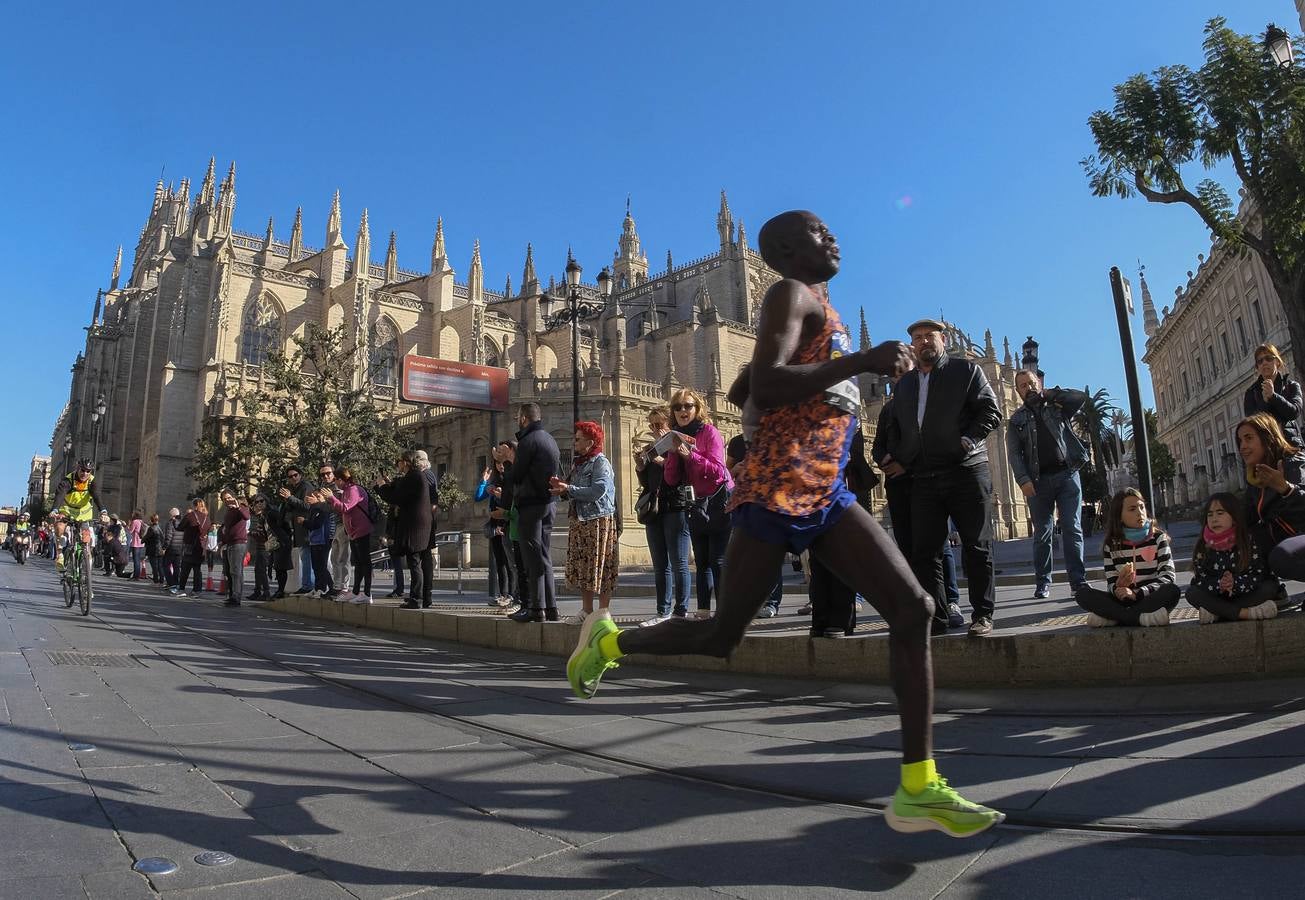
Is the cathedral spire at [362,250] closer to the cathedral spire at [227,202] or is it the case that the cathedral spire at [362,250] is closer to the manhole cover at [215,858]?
the cathedral spire at [227,202]

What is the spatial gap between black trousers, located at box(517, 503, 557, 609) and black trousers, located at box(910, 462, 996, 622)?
322 cm

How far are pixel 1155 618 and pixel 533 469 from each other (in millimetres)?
4501

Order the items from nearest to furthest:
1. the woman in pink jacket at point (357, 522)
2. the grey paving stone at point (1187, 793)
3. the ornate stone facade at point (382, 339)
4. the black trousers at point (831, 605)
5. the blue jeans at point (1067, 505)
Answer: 1. the grey paving stone at point (1187, 793)
2. the black trousers at point (831, 605)
3. the blue jeans at point (1067, 505)
4. the woman in pink jacket at point (357, 522)
5. the ornate stone facade at point (382, 339)

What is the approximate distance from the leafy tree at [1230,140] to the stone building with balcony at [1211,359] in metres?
18.4

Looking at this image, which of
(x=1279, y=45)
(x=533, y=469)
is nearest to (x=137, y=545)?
(x=533, y=469)

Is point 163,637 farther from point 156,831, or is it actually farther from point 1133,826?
point 1133,826

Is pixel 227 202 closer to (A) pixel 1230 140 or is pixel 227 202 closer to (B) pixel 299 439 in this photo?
(B) pixel 299 439

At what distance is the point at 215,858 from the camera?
2.05 meters

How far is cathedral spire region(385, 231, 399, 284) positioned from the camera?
183 feet

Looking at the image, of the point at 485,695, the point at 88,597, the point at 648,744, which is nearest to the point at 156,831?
the point at 648,744

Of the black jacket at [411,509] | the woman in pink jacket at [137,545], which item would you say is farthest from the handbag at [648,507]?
the woman in pink jacket at [137,545]

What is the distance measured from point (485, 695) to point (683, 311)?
50.3 m

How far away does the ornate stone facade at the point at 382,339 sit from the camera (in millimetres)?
31906

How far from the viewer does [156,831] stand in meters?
2.25
